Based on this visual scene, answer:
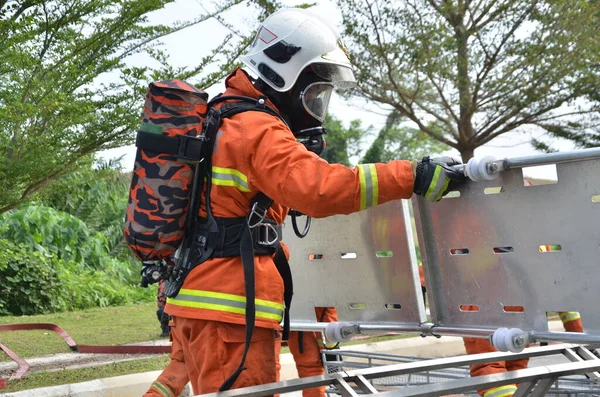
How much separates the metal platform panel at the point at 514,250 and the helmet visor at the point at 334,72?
1.89 feet

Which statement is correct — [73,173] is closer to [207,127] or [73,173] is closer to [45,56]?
[45,56]

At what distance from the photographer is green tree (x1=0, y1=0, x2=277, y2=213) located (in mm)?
6320

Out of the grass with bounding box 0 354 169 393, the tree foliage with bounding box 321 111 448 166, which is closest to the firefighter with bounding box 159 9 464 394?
the grass with bounding box 0 354 169 393

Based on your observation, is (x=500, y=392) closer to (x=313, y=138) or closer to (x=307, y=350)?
(x=307, y=350)

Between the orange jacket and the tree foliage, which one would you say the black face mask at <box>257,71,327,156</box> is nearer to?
the orange jacket

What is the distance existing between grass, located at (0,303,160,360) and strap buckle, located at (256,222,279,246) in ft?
16.3

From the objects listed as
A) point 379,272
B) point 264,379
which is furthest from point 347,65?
point 264,379

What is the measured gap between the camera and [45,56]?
268 inches

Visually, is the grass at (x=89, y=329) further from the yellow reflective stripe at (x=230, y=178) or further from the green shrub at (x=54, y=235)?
the yellow reflective stripe at (x=230, y=178)

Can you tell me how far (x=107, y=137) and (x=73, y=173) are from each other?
30.9 inches

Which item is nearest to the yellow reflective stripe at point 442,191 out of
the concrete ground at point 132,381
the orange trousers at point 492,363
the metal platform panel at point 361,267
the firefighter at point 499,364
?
the metal platform panel at point 361,267

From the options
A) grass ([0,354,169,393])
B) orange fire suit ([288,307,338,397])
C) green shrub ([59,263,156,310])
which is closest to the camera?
orange fire suit ([288,307,338,397])

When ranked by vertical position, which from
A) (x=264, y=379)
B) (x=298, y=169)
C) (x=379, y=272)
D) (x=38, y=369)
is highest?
(x=298, y=169)

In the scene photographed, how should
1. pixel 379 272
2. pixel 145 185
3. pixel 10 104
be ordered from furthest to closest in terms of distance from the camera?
pixel 10 104 < pixel 379 272 < pixel 145 185
